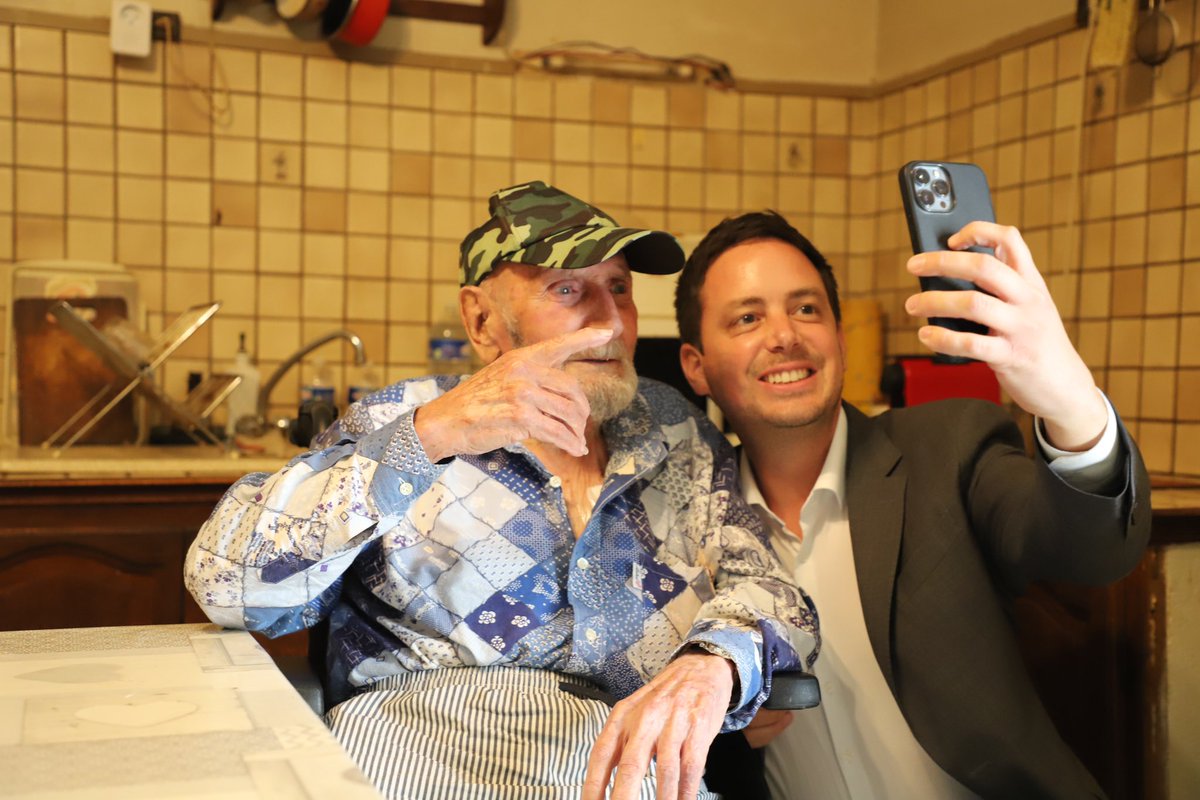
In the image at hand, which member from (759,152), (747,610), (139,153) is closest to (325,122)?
(139,153)

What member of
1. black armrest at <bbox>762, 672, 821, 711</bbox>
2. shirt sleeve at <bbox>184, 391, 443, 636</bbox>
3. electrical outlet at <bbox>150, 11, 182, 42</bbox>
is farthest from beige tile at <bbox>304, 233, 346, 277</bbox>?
black armrest at <bbox>762, 672, 821, 711</bbox>

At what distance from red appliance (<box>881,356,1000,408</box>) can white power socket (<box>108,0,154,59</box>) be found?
1880 mm

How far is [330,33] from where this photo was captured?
9.15ft

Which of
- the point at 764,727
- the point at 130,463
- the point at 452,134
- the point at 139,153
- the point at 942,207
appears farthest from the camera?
the point at 452,134

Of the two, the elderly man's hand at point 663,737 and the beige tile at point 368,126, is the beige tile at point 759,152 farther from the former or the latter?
the elderly man's hand at point 663,737

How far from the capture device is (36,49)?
8.72 ft

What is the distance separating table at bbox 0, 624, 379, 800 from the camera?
686 mm

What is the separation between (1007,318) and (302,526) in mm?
723

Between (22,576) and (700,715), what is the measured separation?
1.53m

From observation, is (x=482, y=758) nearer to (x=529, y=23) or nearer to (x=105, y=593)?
(x=105, y=593)

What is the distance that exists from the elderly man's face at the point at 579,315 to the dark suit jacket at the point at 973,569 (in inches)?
14.0

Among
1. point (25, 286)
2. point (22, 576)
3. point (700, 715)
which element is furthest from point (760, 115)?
point (700, 715)

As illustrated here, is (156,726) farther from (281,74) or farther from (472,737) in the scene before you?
(281,74)

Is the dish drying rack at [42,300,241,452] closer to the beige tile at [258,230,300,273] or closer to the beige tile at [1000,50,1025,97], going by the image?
the beige tile at [258,230,300,273]
